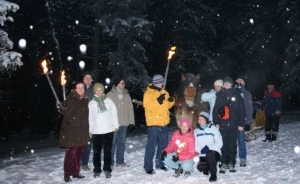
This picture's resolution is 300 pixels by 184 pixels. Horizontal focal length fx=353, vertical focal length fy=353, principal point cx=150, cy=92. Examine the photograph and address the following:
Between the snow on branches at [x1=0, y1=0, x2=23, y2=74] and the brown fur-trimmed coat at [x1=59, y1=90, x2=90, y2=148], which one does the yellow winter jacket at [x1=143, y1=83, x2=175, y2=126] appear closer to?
the brown fur-trimmed coat at [x1=59, y1=90, x2=90, y2=148]

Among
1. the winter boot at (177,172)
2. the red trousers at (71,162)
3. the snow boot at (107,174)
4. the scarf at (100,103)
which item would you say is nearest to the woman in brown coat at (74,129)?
the red trousers at (71,162)

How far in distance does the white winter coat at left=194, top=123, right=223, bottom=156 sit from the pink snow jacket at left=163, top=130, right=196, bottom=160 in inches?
9.2

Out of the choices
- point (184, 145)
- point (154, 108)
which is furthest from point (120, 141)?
point (184, 145)

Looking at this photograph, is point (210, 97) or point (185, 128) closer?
point (185, 128)

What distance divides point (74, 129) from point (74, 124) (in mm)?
107

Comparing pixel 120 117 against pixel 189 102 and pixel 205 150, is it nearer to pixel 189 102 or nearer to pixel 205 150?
pixel 189 102

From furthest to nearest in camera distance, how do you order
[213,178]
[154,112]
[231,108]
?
[231,108], [154,112], [213,178]

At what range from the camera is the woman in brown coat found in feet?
24.4

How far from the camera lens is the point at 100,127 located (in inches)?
304

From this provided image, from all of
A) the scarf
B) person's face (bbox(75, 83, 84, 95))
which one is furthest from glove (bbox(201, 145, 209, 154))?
person's face (bbox(75, 83, 84, 95))

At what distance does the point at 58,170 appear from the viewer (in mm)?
8625

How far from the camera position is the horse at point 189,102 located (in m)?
8.80

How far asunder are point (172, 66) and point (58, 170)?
15.5 meters

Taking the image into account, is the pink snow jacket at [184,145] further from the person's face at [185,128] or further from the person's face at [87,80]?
the person's face at [87,80]
